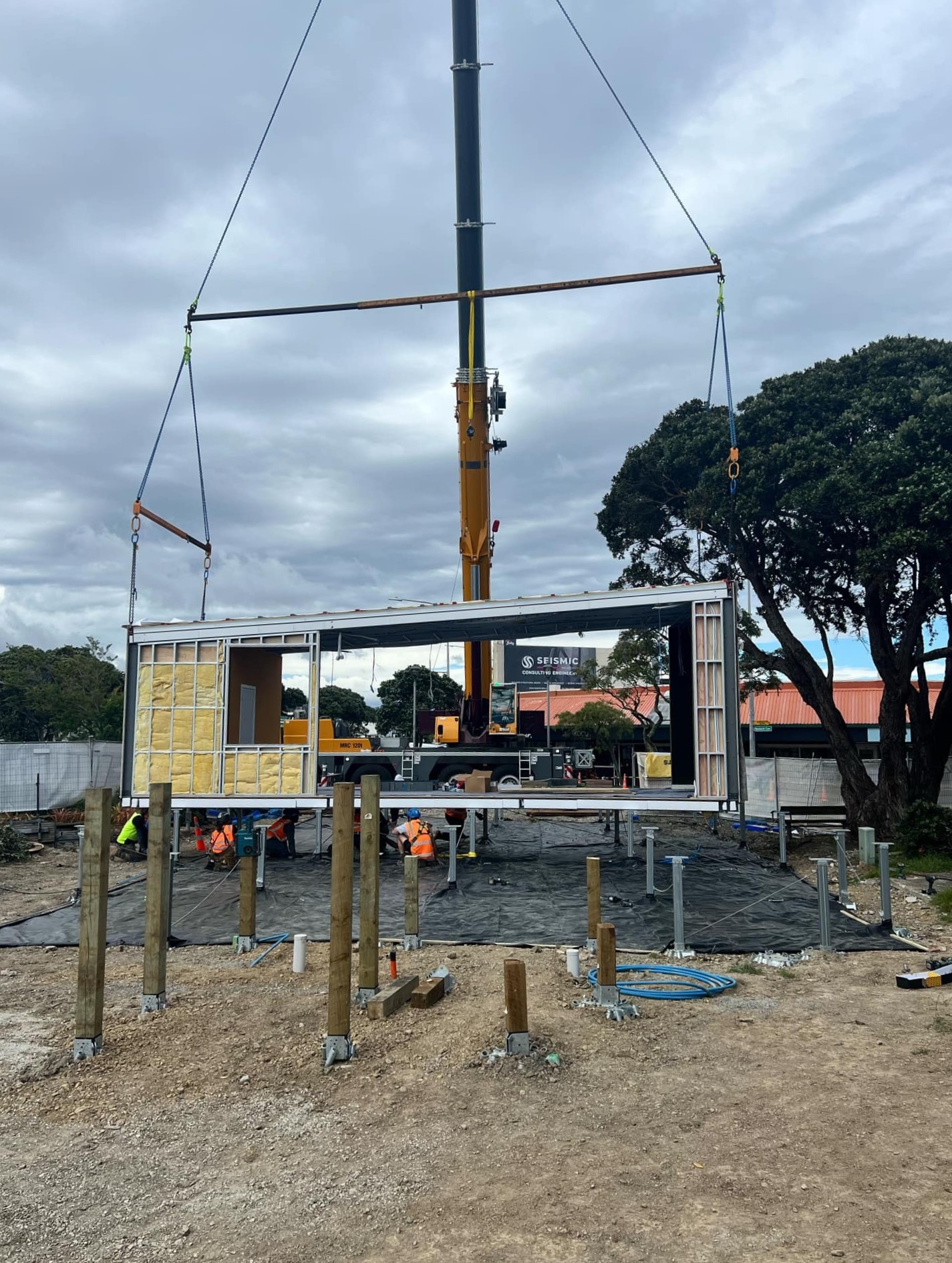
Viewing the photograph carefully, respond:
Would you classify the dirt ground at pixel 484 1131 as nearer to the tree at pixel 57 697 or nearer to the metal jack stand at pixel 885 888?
the metal jack stand at pixel 885 888

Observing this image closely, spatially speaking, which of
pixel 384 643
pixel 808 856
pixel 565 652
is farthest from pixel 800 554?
pixel 565 652

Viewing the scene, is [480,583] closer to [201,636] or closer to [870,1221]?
[201,636]

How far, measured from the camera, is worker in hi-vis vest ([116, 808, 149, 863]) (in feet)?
56.8

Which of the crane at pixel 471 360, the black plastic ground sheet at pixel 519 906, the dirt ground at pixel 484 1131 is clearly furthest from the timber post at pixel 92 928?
the crane at pixel 471 360

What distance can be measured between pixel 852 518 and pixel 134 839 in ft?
54.8

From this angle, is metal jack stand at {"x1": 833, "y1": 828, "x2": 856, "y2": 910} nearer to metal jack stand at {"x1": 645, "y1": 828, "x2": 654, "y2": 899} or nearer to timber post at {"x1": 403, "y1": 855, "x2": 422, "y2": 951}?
metal jack stand at {"x1": 645, "y1": 828, "x2": 654, "y2": 899}

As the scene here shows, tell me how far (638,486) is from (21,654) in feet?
118

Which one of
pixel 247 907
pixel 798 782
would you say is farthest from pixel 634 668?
pixel 247 907

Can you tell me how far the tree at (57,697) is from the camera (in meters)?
42.1

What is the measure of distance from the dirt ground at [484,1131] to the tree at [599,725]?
978 inches

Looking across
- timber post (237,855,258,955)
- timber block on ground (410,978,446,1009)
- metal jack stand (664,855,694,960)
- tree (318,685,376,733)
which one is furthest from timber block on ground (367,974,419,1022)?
tree (318,685,376,733)

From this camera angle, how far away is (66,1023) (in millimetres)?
8047

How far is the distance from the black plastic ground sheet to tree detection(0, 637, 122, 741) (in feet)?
86.4

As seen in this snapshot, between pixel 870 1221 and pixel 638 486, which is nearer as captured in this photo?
pixel 870 1221
